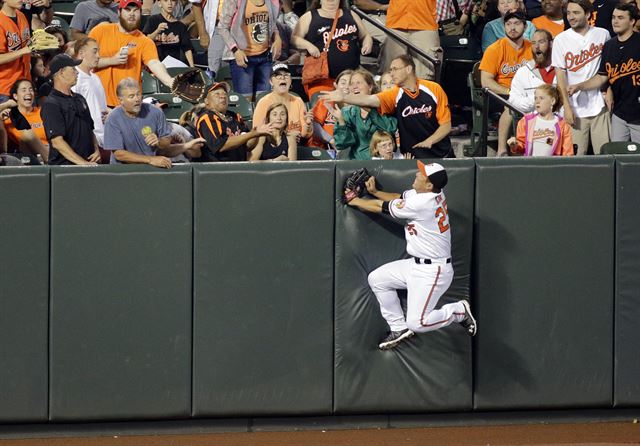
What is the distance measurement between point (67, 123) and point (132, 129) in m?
0.58

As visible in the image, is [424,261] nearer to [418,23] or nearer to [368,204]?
[368,204]

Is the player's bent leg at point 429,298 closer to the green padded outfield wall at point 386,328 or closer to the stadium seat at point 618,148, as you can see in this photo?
the green padded outfield wall at point 386,328

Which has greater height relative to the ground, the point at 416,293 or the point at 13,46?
the point at 13,46

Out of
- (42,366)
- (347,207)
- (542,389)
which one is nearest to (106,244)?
(42,366)

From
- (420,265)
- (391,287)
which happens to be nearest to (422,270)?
(420,265)

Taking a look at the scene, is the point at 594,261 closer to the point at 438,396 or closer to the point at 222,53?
the point at 438,396

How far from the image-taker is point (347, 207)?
8797mm

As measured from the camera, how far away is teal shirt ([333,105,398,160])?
9.83m

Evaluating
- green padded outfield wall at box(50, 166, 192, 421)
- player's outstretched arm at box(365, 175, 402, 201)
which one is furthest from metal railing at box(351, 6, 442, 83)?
green padded outfield wall at box(50, 166, 192, 421)

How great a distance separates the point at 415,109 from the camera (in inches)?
388

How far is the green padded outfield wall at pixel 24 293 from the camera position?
28.2ft

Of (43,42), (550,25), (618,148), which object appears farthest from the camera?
(550,25)

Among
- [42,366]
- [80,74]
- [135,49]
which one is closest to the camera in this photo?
[42,366]

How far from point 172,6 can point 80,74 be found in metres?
2.75
